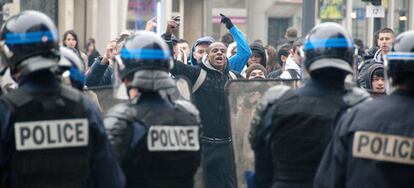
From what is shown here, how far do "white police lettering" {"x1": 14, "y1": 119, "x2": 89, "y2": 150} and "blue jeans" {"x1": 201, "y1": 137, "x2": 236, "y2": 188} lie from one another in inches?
185

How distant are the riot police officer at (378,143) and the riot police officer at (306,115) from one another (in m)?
0.36

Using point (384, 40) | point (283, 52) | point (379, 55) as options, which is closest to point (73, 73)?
point (379, 55)

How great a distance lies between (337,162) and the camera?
19.4ft

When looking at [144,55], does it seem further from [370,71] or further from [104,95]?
[370,71]

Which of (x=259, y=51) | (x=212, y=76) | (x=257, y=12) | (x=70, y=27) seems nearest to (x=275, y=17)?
(x=257, y=12)

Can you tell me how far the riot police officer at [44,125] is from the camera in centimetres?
567

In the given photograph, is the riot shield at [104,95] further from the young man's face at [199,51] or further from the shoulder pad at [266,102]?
the young man's face at [199,51]

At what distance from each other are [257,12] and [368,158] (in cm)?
2378

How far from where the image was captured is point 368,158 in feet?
19.1

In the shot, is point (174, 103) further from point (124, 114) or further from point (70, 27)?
point (70, 27)

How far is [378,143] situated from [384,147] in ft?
0.11

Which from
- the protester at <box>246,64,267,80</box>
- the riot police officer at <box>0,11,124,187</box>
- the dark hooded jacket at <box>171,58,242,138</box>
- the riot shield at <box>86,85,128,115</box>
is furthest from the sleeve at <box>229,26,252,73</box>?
the riot police officer at <box>0,11,124,187</box>

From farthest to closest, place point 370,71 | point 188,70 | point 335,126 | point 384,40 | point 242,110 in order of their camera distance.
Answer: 1. point 384,40
2. point 370,71
3. point 188,70
4. point 242,110
5. point 335,126

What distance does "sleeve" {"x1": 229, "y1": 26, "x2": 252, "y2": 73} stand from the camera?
11500mm
